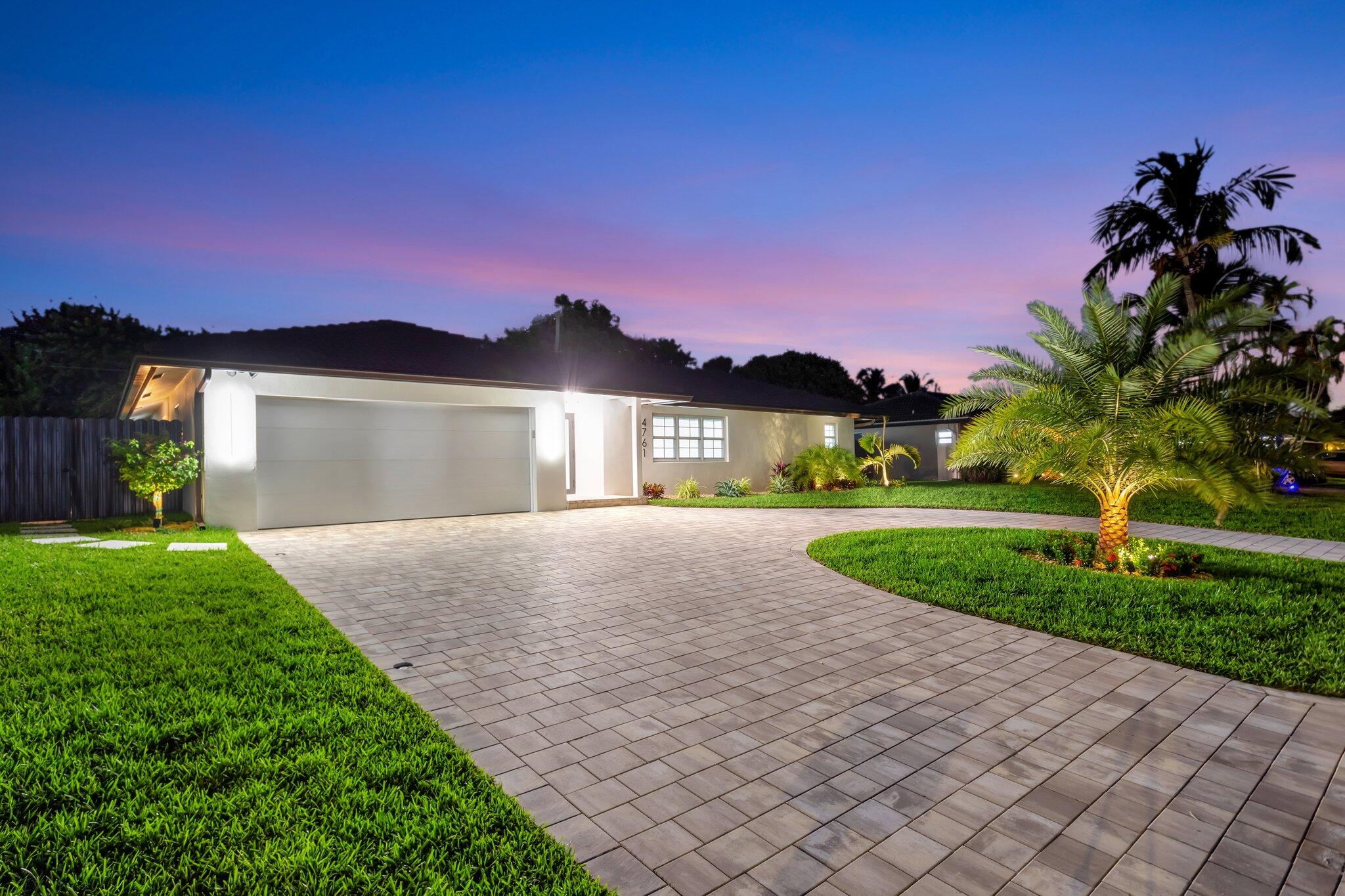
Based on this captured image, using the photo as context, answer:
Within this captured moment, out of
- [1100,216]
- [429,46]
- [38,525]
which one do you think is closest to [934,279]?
[1100,216]

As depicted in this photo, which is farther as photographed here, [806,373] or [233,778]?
[806,373]

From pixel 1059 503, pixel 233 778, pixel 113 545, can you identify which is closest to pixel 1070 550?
pixel 1059 503

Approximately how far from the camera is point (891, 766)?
2803mm

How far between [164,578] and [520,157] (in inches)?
424

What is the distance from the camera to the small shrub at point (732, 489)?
673 inches

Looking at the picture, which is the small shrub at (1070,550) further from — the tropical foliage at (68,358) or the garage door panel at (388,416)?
the tropical foliage at (68,358)

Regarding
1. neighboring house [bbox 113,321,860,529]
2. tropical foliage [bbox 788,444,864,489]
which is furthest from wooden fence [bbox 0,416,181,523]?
tropical foliage [bbox 788,444,864,489]

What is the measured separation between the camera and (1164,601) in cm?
561

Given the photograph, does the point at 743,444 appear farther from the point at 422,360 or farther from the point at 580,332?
the point at 580,332

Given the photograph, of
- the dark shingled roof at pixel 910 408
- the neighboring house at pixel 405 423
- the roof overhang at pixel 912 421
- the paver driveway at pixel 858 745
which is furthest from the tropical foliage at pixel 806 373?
the paver driveway at pixel 858 745

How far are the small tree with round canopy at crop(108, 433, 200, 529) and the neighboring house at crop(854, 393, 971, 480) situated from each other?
71.5ft

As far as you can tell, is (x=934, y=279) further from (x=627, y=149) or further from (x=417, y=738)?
(x=417, y=738)

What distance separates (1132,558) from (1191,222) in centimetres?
1348

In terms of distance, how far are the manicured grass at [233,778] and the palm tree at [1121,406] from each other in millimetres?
7039
